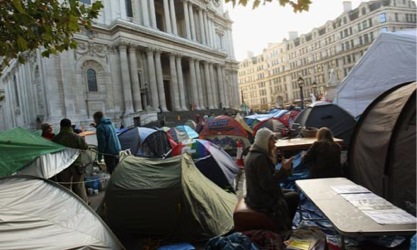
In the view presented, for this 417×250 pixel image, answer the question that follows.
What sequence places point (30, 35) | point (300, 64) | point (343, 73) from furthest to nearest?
point (300, 64), point (343, 73), point (30, 35)

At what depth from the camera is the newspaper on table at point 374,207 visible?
3.00m

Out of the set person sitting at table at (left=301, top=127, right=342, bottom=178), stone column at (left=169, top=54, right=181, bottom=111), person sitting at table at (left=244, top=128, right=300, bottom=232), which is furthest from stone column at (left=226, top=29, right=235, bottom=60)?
person sitting at table at (left=244, top=128, right=300, bottom=232)

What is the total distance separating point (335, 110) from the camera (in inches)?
437

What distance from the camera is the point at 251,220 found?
14.9 feet

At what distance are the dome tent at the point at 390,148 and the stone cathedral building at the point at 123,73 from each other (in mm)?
25385

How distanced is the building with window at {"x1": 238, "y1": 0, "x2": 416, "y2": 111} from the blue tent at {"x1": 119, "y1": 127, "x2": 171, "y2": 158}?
30946 mm

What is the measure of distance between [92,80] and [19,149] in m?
25.9

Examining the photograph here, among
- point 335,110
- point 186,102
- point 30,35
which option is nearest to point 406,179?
point 30,35

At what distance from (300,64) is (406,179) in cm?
8838

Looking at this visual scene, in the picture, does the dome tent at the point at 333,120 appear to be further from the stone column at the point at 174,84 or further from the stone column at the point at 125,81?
the stone column at the point at 174,84

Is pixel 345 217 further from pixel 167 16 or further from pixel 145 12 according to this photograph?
pixel 167 16

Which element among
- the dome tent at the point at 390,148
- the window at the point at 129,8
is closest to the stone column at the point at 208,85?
the window at the point at 129,8

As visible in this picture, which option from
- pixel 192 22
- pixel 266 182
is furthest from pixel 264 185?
pixel 192 22

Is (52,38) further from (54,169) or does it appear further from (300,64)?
(300,64)
